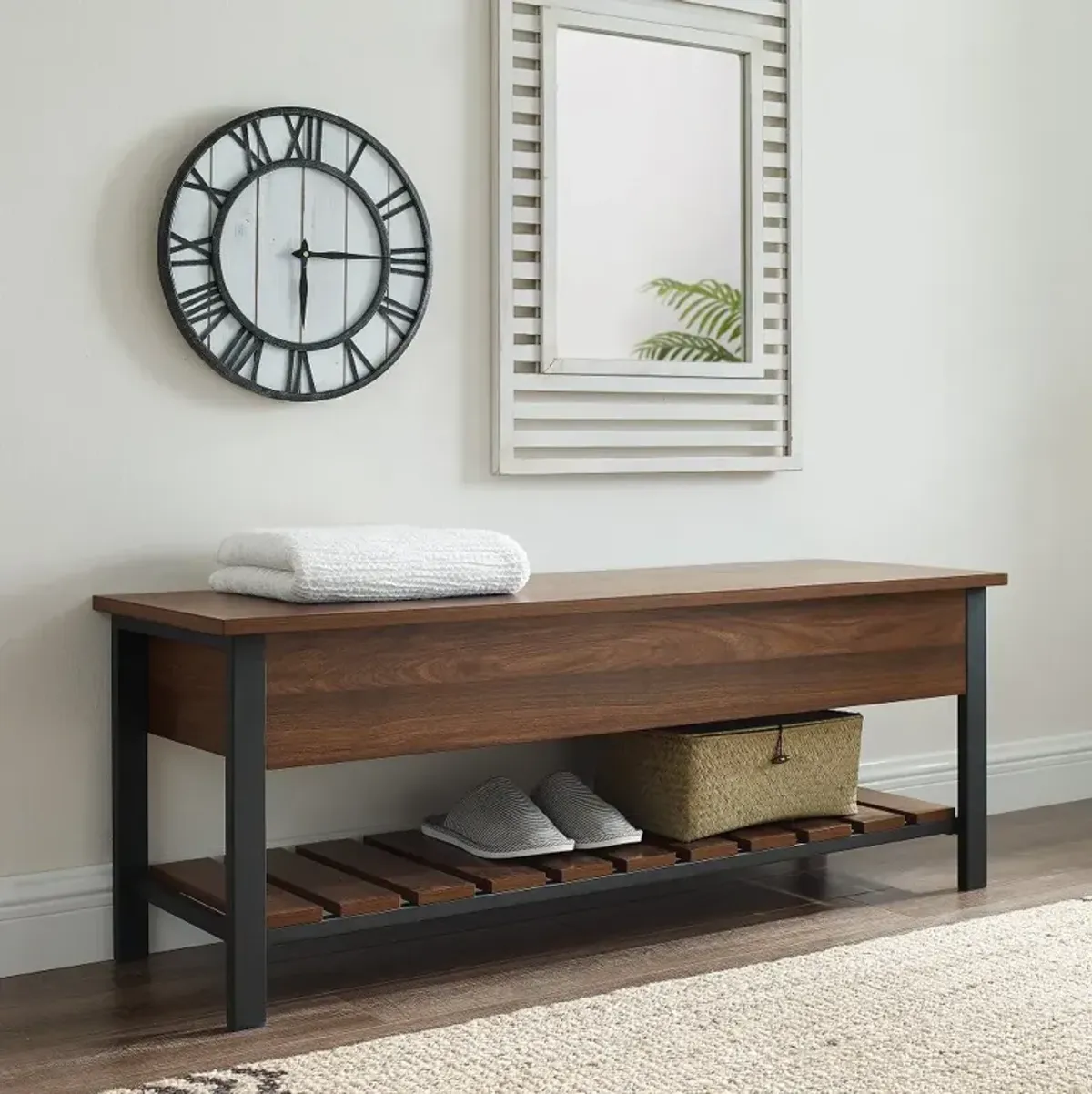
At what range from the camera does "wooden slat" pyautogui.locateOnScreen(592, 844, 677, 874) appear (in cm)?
262

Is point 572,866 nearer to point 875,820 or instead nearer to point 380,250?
point 875,820

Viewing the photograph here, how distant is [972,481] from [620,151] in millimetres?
1158

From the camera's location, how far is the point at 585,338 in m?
3.01

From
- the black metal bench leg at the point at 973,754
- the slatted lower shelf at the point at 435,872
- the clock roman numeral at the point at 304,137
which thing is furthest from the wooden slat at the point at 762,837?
the clock roman numeral at the point at 304,137

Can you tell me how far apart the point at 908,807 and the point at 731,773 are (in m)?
Result: 0.44

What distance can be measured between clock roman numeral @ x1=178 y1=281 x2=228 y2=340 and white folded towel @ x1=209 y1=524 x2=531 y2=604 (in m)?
0.36

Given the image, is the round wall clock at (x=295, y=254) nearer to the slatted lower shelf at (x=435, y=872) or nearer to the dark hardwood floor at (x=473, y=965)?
the slatted lower shelf at (x=435, y=872)

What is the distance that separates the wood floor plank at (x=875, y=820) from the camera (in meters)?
2.88

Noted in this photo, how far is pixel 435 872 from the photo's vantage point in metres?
2.54

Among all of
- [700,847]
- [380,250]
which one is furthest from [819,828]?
[380,250]

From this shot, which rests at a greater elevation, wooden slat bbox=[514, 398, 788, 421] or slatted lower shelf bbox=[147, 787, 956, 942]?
wooden slat bbox=[514, 398, 788, 421]

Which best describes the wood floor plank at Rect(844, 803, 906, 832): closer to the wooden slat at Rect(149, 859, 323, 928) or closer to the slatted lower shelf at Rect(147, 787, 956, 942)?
the slatted lower shelf at Rect(147, 787, 956, 942)

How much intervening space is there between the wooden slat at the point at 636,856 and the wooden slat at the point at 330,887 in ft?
1.30

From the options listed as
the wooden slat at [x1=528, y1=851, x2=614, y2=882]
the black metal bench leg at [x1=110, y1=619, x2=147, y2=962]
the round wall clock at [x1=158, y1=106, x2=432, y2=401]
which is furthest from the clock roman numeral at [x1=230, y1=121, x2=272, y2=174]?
the wooden slat at [x1=528, y1=851, x2=614, y2=882]
